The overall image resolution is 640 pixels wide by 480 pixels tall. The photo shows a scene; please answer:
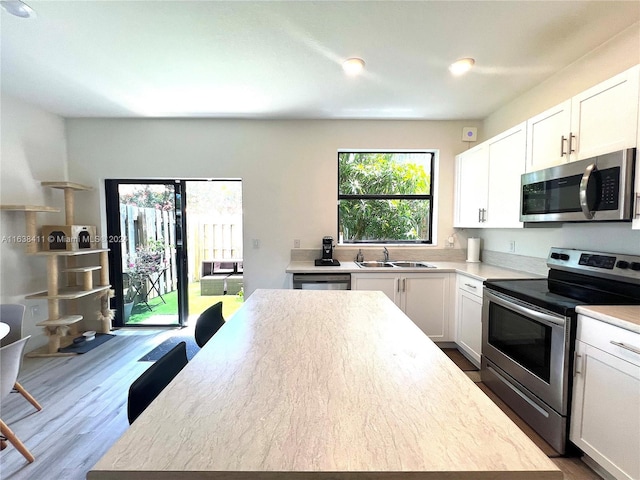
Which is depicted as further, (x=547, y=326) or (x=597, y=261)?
(x=597, y=261)

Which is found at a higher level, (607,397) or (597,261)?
(597,261)

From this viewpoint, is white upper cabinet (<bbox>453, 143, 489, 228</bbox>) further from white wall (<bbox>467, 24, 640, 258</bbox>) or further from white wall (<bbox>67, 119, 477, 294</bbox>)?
white wall (<bbox>467, 24, 640, 258</bbox>)

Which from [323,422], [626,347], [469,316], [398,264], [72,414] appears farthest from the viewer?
[398,264]

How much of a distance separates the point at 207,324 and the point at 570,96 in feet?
10.3

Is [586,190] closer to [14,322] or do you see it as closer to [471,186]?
[471,186]

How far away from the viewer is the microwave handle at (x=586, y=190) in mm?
1648

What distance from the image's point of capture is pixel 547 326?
1680 millimetres

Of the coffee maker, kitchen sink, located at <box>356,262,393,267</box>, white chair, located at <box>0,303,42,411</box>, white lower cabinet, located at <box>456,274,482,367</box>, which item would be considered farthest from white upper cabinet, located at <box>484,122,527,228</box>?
white chair, located at <box>0,303,42,411</box>

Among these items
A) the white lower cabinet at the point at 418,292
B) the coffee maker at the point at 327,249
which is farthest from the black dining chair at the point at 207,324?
the coffee maker at the point at 327,249

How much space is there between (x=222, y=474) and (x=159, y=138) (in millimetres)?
3740

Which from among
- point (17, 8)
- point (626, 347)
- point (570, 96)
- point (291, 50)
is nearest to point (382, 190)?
point (570, 96)

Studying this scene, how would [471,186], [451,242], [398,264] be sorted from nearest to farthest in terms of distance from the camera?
[471,186], [398,264], [451,242]

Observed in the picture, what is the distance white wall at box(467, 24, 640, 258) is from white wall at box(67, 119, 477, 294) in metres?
0.64

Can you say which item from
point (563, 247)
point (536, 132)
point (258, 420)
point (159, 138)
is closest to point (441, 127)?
point (536, 132)
